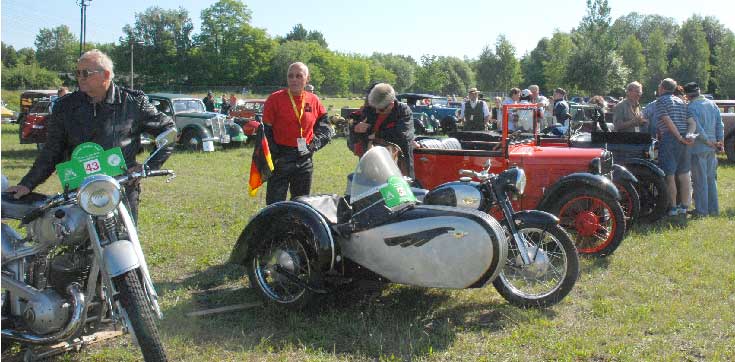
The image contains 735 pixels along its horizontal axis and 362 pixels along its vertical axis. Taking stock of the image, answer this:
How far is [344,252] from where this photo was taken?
4.37 m

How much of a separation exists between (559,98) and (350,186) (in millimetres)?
8091

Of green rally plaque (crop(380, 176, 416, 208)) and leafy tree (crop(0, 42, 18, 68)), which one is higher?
leafy tree (crop(0, 42, 18, 68))

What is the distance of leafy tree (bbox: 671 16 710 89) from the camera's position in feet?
203

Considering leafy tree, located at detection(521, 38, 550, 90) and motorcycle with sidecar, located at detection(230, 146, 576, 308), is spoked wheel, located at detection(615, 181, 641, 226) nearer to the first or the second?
motorcycle with sidecar, located at detection(230, 146, 576, 308)

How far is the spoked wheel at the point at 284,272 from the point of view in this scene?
14.3ft

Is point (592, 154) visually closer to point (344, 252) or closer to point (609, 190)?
point (609, 190)

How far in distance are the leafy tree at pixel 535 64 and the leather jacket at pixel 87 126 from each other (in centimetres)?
7856

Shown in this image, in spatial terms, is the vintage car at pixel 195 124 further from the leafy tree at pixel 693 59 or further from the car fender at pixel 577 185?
the leafy tree at pixel 693 59

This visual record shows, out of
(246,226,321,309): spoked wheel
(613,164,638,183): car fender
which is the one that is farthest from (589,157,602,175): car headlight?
(246,226,321,309): spoked wheel

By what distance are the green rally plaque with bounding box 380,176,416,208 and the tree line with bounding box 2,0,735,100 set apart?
33842mm

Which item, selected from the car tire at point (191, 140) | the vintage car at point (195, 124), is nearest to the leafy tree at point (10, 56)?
the vintage car at point (195, 124)

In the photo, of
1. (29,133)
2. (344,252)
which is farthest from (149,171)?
(29,133)

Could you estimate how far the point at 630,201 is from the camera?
6746 mm

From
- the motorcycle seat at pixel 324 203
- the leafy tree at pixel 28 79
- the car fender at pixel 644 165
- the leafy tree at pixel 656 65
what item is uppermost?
the leafy tree at pixel 656 65
